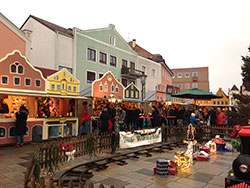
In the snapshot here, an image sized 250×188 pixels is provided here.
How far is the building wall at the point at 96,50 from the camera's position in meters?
20.0

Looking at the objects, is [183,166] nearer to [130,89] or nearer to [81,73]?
[130,89]

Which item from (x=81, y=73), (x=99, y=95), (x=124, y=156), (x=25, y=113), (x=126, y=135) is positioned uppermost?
(x=81, y=73)

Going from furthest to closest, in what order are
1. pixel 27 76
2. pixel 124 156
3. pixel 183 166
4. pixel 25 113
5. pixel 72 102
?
1. pixel 72 102
2. pixel 27 76
3. pixel 25 113
4. pixel 124 156
5. pixel 183 166

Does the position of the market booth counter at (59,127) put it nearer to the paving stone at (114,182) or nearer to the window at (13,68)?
the window at (13,68)

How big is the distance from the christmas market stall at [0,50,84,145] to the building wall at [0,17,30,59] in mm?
3989

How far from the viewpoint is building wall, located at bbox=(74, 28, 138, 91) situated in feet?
65.7

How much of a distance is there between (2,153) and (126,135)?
5.40m

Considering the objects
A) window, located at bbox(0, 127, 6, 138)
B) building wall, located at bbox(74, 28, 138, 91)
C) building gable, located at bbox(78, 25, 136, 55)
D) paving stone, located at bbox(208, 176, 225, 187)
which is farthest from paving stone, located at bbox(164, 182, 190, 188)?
building gable, located at bbox(78, 25, 136, 55)

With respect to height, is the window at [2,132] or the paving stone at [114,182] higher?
the window at [2,132]

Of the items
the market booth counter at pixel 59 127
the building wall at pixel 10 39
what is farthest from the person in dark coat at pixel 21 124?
the building wall at pixel 10 39

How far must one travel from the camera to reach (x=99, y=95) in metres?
16.8

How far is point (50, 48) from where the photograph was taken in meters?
18.8

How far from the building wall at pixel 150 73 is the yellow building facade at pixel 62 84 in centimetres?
1499

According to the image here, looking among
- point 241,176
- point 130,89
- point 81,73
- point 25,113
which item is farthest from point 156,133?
Result: point 81,73
